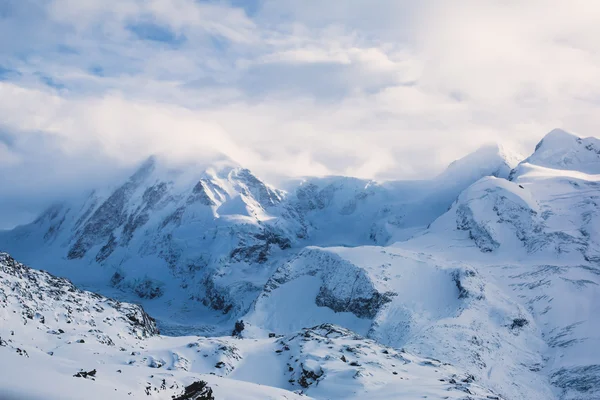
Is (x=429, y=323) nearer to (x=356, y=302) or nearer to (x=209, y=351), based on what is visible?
(x=356, y=302)

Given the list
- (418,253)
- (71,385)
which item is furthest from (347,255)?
(71,385)

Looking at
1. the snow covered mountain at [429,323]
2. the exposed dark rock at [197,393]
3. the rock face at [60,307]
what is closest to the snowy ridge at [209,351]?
the rock face at [60,307]

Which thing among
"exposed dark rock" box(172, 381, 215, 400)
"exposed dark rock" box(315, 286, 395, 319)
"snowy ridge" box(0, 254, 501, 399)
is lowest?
"exposed dark rock" box(315, 286, 395, 319)

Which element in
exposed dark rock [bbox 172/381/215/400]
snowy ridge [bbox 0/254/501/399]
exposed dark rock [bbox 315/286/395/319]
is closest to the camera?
exposed dark rock [bbox 172/381/215/400]

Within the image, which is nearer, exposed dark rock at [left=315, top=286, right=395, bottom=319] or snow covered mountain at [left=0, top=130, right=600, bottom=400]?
snow covered mountain at [left=0, top=130, right=600, bottom=400]

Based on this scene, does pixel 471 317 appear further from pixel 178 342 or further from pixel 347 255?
pixel 178 342

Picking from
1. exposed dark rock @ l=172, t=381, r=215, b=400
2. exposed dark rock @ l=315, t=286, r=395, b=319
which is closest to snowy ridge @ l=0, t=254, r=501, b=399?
exposed dark rock @ l=172, t=381, r=215, b=400

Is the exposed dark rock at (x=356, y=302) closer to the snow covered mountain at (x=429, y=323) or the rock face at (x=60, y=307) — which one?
the snow covered mountain at (x=429, y=323)

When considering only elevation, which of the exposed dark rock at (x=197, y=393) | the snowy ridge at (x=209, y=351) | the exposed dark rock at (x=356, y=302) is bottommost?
the exposed dark rock at (x=356, y=302)

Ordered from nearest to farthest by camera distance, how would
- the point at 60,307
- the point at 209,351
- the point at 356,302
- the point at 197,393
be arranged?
the point at 197,393 → the point at 60,307 → the point at 209,351 → the point at 356,302

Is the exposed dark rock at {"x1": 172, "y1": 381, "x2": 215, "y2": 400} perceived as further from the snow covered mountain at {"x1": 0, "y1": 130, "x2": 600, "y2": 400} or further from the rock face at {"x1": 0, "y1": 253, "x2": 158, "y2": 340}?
the rock face at {"x1": 0, "y1": 253, "x2": 158, "y2": 340}

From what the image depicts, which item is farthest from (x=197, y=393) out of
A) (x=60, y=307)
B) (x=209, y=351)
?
(x=60, y=307)
